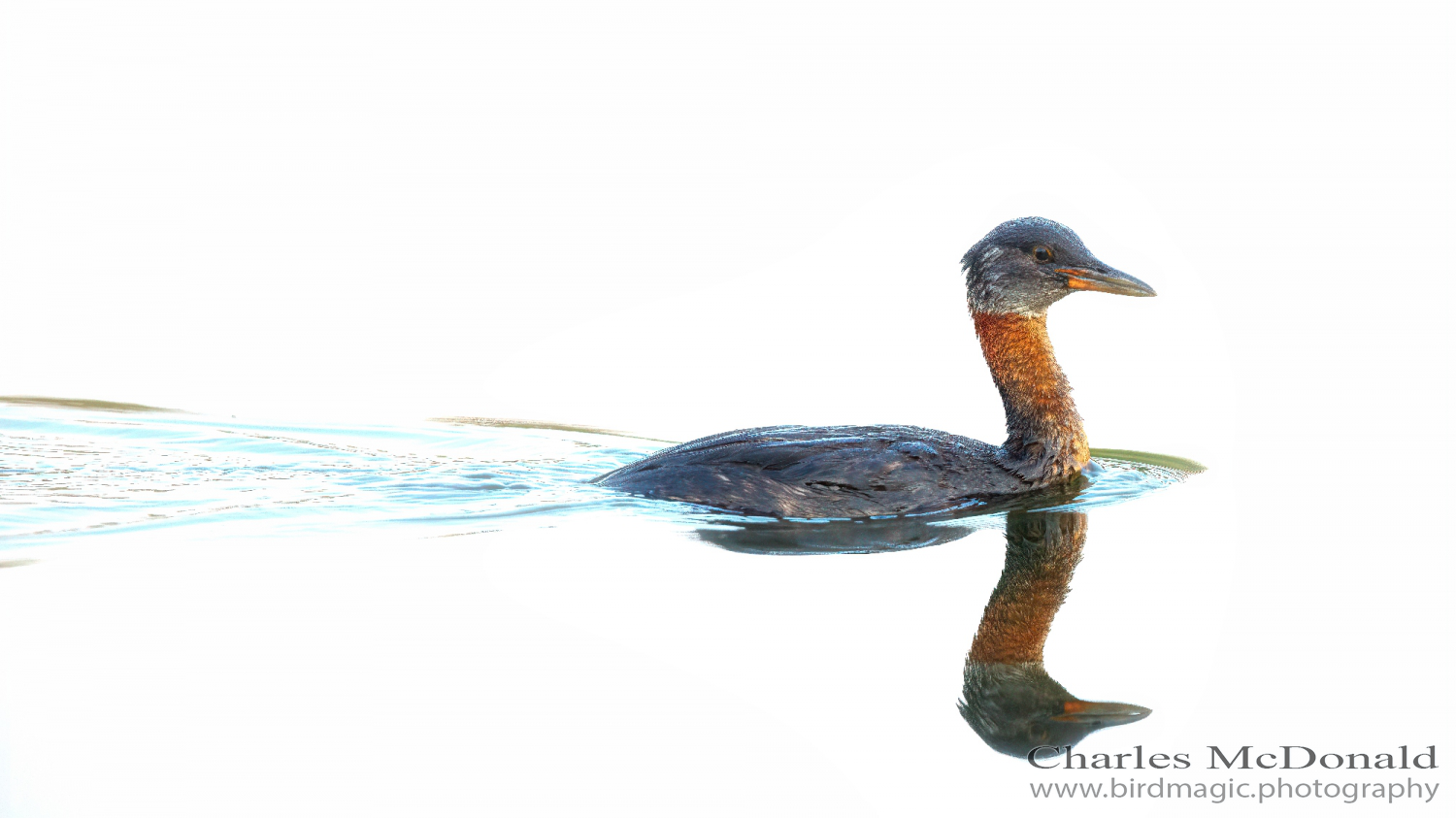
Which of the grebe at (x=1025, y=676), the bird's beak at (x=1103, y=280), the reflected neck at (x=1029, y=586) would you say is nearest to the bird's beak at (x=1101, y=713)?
the grebe at (x=1025, y=676)

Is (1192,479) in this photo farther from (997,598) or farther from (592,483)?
(592,483)

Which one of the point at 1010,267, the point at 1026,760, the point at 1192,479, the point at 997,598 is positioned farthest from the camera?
the point at 1192,479

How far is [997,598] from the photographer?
5.53m

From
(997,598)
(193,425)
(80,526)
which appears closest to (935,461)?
(997,598)

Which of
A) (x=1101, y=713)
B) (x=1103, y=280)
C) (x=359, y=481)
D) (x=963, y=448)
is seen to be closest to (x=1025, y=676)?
(x=1101, y=713)

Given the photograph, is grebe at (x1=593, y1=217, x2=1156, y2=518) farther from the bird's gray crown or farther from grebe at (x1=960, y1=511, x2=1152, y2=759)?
grebe at (x1=960, y1=511, x2=1152, y2=759)

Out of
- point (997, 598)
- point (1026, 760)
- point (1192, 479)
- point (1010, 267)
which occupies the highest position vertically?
point (1010, 267)

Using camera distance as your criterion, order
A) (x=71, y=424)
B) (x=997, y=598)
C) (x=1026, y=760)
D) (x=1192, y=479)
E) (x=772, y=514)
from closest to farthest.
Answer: (x=1026, y=760), (x=997, y=598), (x=772, y=514), (x=1192, y=479), (x=71, y=424)

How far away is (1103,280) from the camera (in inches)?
291

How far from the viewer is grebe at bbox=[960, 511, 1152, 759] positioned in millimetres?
4434

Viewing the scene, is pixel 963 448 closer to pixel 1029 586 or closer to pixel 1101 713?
pixel 1029 586

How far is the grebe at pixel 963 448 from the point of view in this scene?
6906 millimetres

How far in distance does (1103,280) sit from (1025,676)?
3219mm

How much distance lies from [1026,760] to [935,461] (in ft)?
9.33
